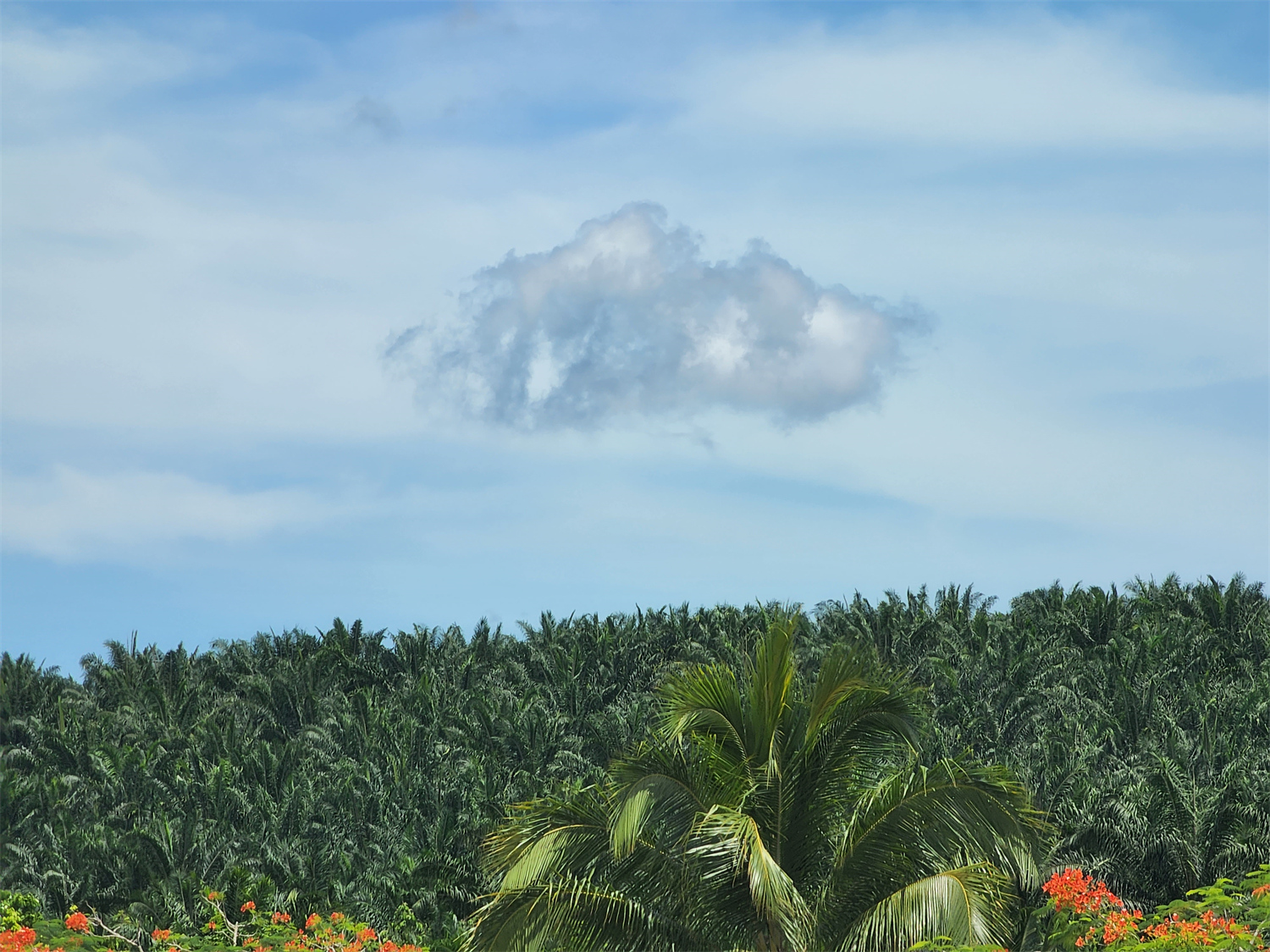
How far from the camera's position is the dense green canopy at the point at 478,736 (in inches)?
1299

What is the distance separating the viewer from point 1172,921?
12.5 metres

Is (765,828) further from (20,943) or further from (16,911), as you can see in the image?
(16,911)

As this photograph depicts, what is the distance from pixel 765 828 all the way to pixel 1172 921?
12.6 feet

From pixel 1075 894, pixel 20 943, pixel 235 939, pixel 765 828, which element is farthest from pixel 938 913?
pixel 235 939

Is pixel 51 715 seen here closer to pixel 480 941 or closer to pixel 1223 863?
pixel 1223 863

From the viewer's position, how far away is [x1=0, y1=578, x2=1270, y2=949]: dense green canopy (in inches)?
1299

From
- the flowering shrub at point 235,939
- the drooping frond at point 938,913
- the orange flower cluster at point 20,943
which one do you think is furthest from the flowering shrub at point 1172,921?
the orange flower cluster at point 20,943

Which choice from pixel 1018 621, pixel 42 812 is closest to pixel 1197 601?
pixel 1018 621

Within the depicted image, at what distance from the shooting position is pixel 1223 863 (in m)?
29.3

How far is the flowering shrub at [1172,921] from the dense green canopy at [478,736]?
10.3 m

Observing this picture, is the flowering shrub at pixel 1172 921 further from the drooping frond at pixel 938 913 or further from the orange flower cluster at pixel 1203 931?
the drooping frond at pixel 938 913

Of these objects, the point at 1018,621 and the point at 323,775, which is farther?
the point at 1018,621

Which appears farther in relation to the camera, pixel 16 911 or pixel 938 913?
pixel 16 911

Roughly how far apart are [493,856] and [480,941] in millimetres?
794
